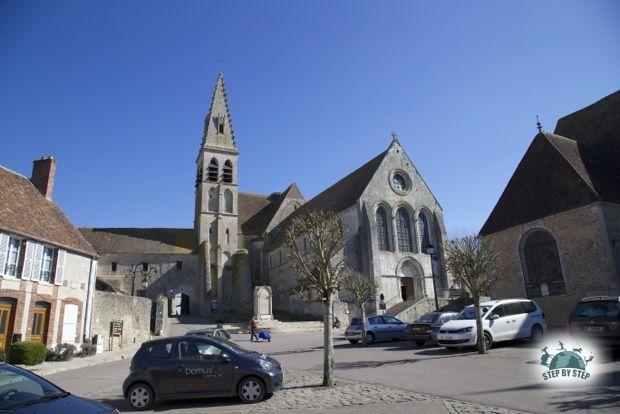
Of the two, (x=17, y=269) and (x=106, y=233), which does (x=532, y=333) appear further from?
(x=106, y=233)

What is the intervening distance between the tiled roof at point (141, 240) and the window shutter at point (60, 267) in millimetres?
22406

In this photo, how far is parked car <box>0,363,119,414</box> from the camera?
162 inches

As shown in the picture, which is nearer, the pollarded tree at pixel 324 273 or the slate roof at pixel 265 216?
the pollarded tree at pixel 324 273

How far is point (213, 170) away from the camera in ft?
149

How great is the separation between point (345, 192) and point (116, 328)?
20648mm

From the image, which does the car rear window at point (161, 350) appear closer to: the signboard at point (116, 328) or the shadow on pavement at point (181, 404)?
the shadow on pavement at point (181, 404)

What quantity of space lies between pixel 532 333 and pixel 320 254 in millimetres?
8428

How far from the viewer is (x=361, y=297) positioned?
18.8m

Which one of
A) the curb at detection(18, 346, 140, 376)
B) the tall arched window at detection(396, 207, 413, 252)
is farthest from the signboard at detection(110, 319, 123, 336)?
the tall arched window at detection(396, 207, 413, 252)

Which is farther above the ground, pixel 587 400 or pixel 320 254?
pixel 320 254

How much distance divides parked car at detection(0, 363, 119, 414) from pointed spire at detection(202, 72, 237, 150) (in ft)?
141

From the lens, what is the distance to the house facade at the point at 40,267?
619 inches

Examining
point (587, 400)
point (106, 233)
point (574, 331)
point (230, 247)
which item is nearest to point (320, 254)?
point (587, 400)

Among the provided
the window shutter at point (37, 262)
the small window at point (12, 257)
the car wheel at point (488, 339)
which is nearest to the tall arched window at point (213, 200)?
the window shutter at point (37, 262)
